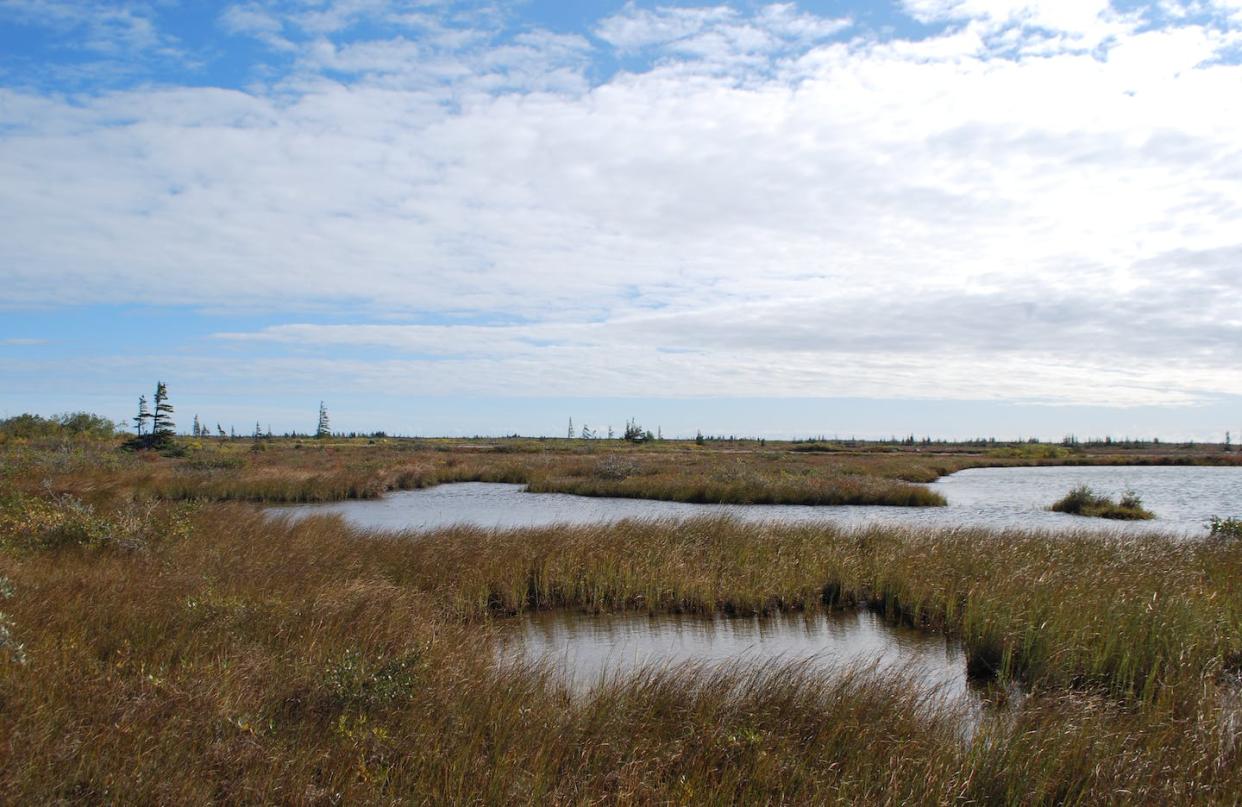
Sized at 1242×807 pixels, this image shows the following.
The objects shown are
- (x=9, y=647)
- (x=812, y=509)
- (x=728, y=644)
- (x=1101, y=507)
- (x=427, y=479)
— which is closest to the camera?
(x=9, y=647)

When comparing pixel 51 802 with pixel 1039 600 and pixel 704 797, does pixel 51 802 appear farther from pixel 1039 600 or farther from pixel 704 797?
pixel 1039 600

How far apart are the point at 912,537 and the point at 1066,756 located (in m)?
11.7

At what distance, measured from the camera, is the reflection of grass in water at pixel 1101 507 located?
94.4ft

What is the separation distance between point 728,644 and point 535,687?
484 centimetres

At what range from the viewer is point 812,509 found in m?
31.6

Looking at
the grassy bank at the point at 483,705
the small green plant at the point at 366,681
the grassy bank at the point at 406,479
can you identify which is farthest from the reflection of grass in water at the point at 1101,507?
the small green plant at the point at 366,681

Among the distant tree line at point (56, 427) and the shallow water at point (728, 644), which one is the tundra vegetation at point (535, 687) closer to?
the shallow water at point (728, 644)

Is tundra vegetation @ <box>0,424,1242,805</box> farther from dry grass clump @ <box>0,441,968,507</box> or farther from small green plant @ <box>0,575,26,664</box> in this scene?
dry grass clump @ <box>0,441,968,507</box>

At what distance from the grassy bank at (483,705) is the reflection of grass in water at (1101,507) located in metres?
18.0

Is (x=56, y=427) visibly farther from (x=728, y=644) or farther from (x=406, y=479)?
(x=728, y=644)

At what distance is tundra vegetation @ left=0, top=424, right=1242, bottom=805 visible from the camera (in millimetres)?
5727

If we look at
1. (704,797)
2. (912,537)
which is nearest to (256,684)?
(704,797)

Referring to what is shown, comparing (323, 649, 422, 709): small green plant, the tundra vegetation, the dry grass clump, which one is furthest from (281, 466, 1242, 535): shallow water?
(323, 649, 422, 709): small green plant

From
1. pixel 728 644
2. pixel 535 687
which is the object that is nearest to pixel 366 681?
pixel 535 687
